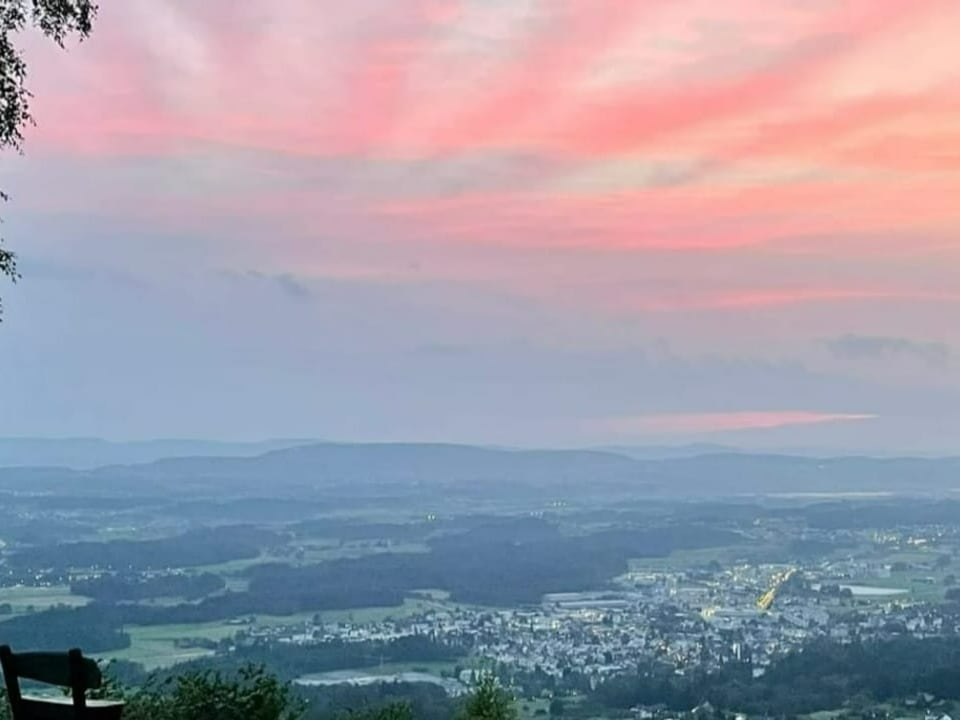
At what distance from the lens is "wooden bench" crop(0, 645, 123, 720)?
5.30 m

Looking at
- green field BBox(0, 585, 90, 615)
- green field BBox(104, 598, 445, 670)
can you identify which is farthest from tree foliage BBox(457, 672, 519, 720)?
green field BBox(0, 585, 90, 615)

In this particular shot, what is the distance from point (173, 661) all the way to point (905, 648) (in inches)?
814

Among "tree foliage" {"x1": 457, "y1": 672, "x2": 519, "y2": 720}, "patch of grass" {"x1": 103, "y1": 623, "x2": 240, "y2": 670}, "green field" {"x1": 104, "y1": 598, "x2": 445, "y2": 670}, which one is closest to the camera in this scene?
"tree foliage" {"x1": 457, "y1": 672, "x2": 519, "y2": 720}

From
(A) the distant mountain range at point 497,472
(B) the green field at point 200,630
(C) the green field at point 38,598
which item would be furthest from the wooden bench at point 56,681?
(A) the distant mountain range at point 497,472

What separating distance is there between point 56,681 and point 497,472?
419 feet

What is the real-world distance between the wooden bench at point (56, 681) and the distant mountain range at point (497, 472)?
95363mm

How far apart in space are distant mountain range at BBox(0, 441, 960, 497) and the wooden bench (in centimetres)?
9536

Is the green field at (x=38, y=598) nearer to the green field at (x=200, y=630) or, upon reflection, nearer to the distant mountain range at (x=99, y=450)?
the green field at (x=200, y=630)

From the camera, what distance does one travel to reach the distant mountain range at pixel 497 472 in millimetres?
112375

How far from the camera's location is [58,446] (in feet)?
418

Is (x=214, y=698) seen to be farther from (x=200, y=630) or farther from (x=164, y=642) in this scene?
(x=200, y=630)

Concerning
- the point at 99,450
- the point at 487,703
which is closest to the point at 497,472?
the point at 99,450

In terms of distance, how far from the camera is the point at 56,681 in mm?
5480

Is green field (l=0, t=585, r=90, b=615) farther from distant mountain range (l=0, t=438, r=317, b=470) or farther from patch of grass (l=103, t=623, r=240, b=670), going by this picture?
distant mountain range (l=0, t=438, r=317, b=470)
